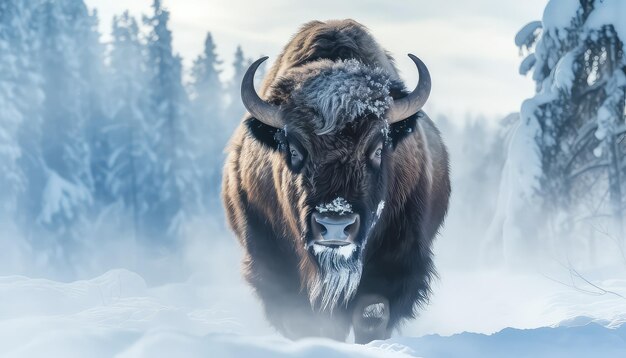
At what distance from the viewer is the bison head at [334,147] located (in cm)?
672

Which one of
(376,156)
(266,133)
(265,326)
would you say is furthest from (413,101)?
(265,326)

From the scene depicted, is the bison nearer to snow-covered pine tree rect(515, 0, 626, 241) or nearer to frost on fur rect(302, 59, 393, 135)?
frost on fur rect(302, 59, 393, 135)

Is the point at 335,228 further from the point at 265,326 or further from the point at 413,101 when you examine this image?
the point at 265,326

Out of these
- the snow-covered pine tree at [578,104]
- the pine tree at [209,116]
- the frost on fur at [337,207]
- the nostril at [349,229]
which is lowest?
the nostril at [349,229]

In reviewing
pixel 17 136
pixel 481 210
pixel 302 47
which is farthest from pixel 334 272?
pixel 481 210

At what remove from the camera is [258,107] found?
7.59m

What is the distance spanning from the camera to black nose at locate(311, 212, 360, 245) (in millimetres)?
6406

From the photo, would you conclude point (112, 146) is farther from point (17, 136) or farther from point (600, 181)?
point (600, 181)

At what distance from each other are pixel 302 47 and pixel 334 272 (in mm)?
2582

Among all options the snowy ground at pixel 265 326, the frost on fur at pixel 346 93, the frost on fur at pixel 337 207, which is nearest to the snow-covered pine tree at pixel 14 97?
the snowy ground at pixel 265 326

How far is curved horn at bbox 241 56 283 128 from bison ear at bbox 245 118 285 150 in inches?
3.1

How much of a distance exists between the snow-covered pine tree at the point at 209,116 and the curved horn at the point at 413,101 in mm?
39929

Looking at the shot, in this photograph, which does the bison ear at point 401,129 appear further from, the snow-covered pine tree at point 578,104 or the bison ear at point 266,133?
the snow-covered pine tree at point 578,104

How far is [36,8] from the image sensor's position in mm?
35250
